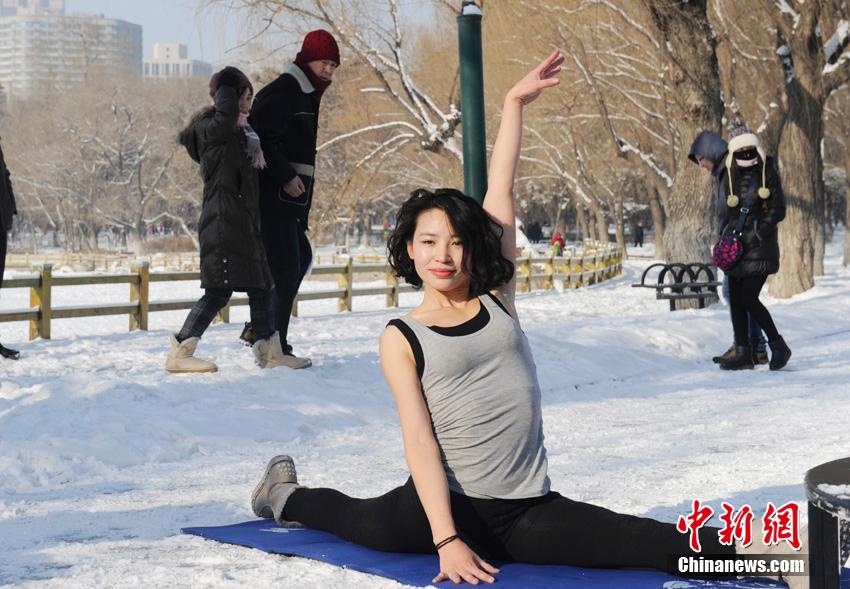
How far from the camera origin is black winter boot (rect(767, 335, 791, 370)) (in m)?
9.50

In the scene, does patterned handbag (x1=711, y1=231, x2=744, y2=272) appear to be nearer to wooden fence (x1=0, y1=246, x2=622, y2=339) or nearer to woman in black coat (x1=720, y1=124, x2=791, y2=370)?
woman in black coat (x1=720, y1=124, x2=791, y2=370)

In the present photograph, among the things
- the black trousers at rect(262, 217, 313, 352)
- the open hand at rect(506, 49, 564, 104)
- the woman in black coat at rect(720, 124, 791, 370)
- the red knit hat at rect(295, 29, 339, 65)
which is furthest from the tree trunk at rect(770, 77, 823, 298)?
the open hand at rect(506, 49, 564, 104)

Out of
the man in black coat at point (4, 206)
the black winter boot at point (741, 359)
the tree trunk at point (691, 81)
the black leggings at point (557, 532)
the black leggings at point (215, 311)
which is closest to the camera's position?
the black leggings at point (557, 532)

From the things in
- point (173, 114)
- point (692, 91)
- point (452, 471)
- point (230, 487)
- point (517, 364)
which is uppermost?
point (173, 114)

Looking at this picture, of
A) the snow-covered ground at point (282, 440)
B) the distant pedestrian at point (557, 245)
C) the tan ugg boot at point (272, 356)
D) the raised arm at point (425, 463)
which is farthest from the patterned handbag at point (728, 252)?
the distant pedestrian at point (557, 245)

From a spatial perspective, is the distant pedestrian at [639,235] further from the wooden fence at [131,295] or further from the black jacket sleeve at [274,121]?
the black jacket sleeve at [274,121]

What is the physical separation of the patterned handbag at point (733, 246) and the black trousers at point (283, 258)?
126 inches

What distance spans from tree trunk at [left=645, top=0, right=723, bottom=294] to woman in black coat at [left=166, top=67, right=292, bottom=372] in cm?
902

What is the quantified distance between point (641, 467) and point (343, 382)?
2837mm

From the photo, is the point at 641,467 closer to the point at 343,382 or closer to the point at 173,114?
the point at 343,382

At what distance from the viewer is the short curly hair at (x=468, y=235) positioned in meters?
3.63

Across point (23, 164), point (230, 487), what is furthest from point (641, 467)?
point (23, 164)

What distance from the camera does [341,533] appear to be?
4.18m

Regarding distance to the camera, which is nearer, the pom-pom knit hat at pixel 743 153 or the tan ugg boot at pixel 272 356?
the tan ugg boot at pixel 272 356
